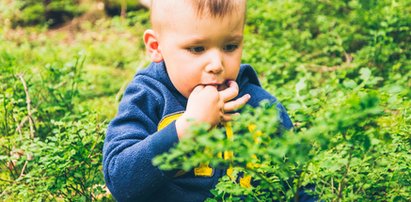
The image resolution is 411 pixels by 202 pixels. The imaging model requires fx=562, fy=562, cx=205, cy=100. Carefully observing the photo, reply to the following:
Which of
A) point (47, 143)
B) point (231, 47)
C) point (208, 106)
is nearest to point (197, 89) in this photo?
point (208, 106)

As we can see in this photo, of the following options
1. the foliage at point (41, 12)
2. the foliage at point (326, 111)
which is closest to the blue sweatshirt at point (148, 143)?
the foliage at point (326, 111)

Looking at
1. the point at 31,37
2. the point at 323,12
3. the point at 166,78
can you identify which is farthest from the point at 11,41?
the point at 166,78

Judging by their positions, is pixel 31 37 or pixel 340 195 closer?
pixel 340 195

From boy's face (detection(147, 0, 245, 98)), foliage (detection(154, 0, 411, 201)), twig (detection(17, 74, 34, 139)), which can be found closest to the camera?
foliage (detection(154, 0, 411, 201))

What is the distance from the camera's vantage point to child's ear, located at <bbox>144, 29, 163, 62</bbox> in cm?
297

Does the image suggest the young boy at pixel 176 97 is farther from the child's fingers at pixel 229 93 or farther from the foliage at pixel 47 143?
the foliage at pixel 47 143

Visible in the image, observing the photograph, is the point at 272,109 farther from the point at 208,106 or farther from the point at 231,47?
the point at 231,47

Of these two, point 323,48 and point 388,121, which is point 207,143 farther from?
point 323,48

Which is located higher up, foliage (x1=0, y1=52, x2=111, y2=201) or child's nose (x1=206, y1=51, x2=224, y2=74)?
child's nose (x1=206, y1=51, x2=224, y2=74)

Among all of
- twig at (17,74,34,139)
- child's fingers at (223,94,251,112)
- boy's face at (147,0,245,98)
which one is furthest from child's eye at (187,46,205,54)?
twig at (17,74,34,139)

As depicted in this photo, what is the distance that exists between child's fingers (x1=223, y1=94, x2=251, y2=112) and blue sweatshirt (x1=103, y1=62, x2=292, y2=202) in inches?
7.4

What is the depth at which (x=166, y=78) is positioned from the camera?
9.68ft

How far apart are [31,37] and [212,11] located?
5.51 metres

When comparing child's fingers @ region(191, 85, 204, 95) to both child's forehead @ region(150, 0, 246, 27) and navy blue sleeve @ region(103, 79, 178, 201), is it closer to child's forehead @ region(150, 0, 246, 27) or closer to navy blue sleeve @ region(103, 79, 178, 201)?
navy blue sleeve @ region(103, 79, 178, 201)
